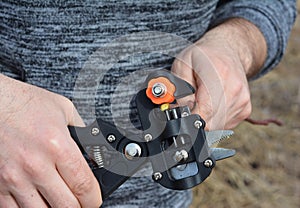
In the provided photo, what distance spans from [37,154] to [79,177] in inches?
2.9

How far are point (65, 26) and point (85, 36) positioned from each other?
0.13ft

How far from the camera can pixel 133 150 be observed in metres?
0.98

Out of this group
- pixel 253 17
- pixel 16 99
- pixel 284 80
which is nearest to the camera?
pixel 16 99

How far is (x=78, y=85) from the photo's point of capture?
117 centimetres

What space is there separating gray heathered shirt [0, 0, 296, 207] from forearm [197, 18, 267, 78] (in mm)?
55

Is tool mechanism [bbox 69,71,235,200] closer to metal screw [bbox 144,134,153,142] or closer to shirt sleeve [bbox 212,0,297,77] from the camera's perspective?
metal screw [bbox 144,134,153,142]

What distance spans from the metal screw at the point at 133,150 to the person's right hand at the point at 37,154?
0.07 metres

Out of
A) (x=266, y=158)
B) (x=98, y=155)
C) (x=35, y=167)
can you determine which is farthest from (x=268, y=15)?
(x=266, y=158)

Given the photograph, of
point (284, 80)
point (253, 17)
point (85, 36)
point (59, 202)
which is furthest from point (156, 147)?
point (284, 80)

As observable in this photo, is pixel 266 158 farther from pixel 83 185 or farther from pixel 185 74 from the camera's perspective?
pixel 83 185

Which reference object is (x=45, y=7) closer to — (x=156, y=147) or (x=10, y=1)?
(x=10, y=1)

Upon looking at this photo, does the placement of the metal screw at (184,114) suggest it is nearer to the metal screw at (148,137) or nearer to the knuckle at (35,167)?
the metal screw at (148,137)

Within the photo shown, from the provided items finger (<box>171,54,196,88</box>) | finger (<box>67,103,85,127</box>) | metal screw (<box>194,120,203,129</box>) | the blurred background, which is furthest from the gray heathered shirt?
the blurred background

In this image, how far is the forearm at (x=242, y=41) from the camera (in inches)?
50.1
